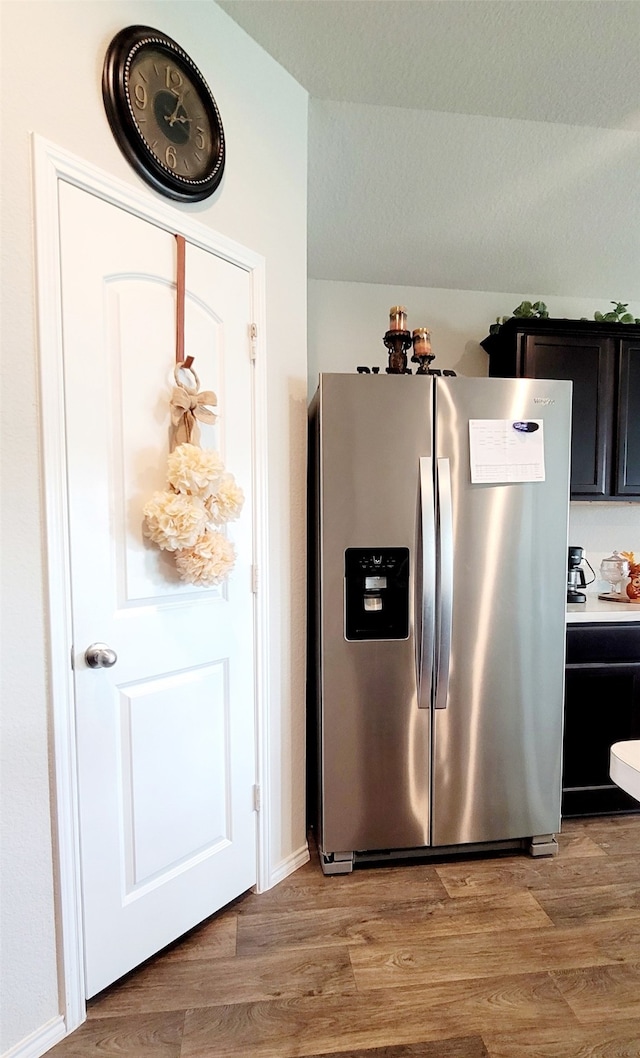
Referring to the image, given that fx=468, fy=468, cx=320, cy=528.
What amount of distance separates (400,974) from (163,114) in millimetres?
2527

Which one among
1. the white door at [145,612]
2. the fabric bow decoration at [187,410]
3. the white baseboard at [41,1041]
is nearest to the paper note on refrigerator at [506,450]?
the white door at [145,612]

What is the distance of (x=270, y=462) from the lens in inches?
65.1

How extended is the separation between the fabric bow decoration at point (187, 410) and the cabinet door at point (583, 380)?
177 centimetres

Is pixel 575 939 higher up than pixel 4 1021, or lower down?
lower down

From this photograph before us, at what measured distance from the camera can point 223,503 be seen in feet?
4.33

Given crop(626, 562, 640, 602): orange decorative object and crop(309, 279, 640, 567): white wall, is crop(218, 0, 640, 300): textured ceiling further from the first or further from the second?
crop(626, 562, 640, 602): orange decorative object

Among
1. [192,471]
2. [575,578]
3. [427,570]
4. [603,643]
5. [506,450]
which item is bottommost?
[603,643]

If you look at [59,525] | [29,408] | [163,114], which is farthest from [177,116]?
[59,525]

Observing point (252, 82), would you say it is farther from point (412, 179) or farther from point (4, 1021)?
point (4, 1021)

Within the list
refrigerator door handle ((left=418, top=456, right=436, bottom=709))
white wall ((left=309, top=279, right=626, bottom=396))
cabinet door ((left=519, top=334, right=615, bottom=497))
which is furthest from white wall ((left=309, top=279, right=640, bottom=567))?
refrigerator door handle ((left=418, top=456, right=436, bottom=709))

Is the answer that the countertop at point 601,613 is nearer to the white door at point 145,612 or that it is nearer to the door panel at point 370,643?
the door panel at point 370,643

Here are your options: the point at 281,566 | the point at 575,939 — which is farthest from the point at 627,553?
the point at 281,566

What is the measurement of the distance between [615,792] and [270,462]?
2119 mm

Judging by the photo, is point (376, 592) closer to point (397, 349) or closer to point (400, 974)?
point (397, 349)
